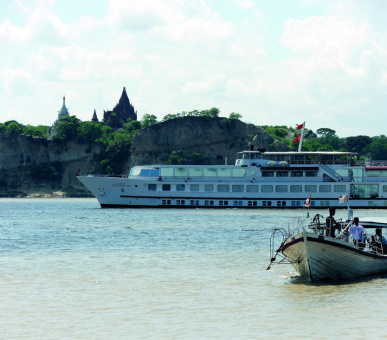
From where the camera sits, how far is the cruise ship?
81500 millimetres

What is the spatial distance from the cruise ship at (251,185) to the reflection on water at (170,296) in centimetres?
4403

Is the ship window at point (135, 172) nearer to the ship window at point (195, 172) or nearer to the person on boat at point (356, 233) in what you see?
the ship window at point (195, 172)

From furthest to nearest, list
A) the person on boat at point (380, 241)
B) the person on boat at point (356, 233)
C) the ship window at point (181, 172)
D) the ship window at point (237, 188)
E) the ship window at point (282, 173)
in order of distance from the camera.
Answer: the ship window at point (181, 172) < the ship window at point (237, 188) < the ship window at point (282, 173) < the person on boat at point (380, 241) < the person on boat at point (356, 233)

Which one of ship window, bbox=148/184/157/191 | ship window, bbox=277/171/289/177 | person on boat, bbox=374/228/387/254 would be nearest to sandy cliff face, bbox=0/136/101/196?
ship window, bbox=148/184/157/191

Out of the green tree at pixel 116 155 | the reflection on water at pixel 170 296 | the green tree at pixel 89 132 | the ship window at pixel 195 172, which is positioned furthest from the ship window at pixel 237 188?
the green tree at pixel 89 132

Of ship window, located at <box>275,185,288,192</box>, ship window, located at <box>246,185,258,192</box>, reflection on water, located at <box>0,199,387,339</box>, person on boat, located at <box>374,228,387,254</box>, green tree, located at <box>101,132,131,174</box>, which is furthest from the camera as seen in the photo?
green tree, located at <box>101,132,131,174</box>

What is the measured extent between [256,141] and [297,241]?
136 metres

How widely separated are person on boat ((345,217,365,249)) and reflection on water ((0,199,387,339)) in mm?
1449

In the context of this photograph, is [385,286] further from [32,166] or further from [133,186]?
[32,166]

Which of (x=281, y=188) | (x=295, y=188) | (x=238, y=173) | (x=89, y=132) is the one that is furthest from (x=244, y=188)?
(x=89, y=132)

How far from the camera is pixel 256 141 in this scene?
159m

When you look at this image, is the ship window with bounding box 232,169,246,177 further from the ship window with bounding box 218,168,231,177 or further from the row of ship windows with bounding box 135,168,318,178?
the ship window with bounding box 218,168,231,177

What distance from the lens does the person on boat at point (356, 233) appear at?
81.7 feet

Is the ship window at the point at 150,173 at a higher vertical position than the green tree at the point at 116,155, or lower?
lower
